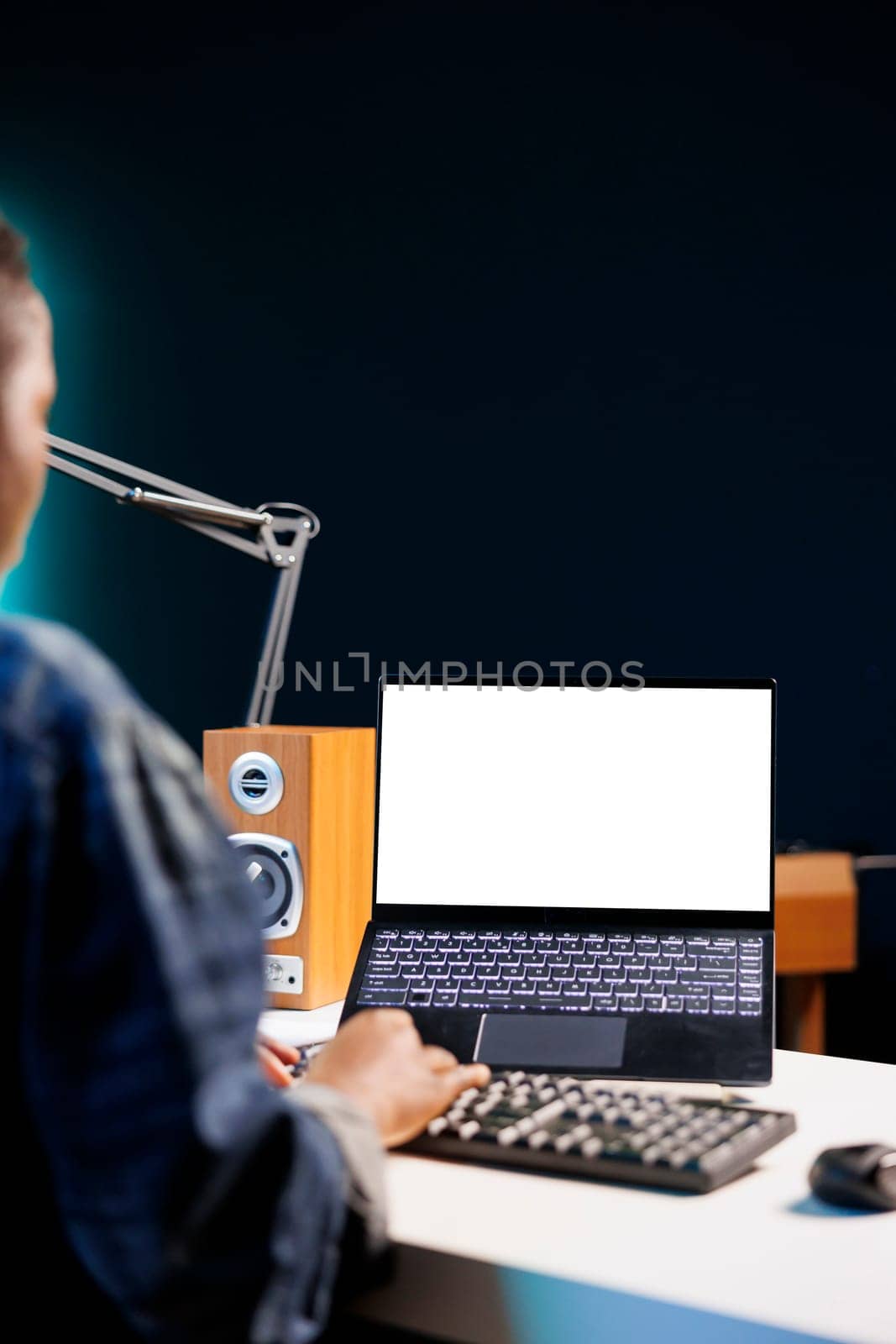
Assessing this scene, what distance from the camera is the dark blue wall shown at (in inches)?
116

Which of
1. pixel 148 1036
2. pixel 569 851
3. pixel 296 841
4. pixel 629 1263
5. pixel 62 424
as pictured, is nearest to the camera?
pixel 148 1036

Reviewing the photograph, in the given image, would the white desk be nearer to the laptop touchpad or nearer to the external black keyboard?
the external black keyboard

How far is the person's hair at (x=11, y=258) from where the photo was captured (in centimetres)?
56

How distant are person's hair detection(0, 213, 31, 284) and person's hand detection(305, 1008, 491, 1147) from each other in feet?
1.60

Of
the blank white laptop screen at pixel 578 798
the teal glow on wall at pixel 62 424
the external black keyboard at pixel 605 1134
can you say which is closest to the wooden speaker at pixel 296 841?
the blank white laptop screen at pixel 578 798

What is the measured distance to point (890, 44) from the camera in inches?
115

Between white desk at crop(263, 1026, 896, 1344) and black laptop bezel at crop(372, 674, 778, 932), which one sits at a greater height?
black laptop bezel at crop(372, 674, 778, 932)

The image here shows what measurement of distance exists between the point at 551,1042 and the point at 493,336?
238cm

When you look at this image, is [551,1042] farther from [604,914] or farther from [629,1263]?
[629,1263]

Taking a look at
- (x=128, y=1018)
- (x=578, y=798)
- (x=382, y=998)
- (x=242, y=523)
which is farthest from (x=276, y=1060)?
(x=242, y=523)

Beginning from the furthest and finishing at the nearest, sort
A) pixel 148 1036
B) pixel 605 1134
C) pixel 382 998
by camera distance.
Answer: pixel 382 998
pixel 605 1134
pixel 148 1036

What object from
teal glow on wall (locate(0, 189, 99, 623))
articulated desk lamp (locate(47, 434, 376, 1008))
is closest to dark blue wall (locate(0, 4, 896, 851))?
teal glow on wall (locate(0, 189, 99, 623))

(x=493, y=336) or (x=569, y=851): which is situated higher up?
(x=493, y=336)

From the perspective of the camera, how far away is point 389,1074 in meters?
0.86
